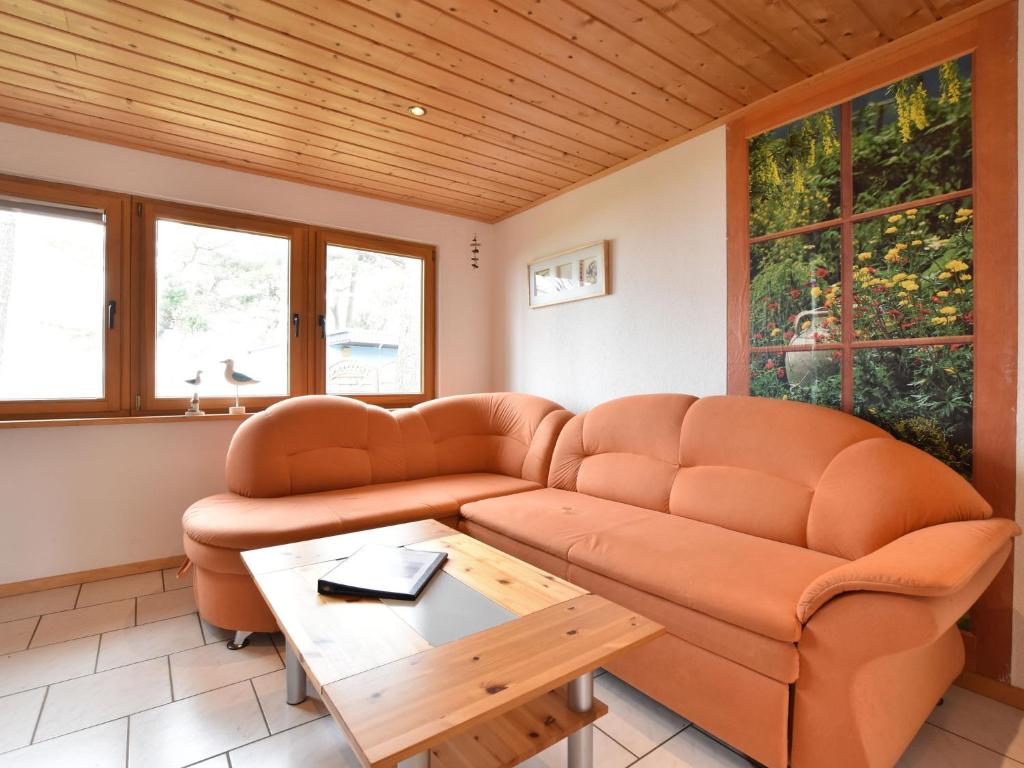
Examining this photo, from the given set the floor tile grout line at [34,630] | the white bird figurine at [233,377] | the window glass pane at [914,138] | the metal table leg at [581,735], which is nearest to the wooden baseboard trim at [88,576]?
the floor tile grout line at [34,630]

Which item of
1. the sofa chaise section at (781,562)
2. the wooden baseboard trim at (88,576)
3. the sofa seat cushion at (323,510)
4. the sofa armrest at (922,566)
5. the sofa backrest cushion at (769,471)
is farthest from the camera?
the wooden baseboard trim at (88,576)

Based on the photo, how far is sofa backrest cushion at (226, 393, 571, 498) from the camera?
2.61 metres

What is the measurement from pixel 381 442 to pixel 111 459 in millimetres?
1464

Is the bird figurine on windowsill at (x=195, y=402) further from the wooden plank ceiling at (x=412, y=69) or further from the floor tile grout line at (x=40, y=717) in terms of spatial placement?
the floor tile grout line at (x=40, y=717)

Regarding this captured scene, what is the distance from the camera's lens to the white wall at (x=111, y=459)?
254cm

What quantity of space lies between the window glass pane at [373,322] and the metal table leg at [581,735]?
2.79 m

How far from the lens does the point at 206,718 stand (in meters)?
1.59

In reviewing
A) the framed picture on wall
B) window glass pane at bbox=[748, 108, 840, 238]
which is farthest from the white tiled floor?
Answer: the framed picture on wall

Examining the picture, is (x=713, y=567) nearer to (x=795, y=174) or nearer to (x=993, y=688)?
(x=993, y=688)

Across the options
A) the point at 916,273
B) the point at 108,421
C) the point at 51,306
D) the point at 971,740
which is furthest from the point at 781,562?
the point at 51,306

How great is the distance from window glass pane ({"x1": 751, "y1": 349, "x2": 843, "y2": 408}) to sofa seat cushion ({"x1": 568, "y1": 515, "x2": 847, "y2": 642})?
28.2 inches

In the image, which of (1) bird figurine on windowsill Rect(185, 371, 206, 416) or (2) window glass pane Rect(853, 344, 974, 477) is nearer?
(2) window glass pane Rect(853, 344, 974, 477)

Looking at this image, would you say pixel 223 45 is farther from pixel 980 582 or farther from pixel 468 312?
pixel 980 582

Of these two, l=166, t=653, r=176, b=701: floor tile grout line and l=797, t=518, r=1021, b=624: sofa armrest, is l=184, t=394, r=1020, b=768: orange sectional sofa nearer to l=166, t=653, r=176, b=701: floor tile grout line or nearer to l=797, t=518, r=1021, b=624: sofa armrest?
l=797, t=518, r=1021, b=624: sofa armrest
